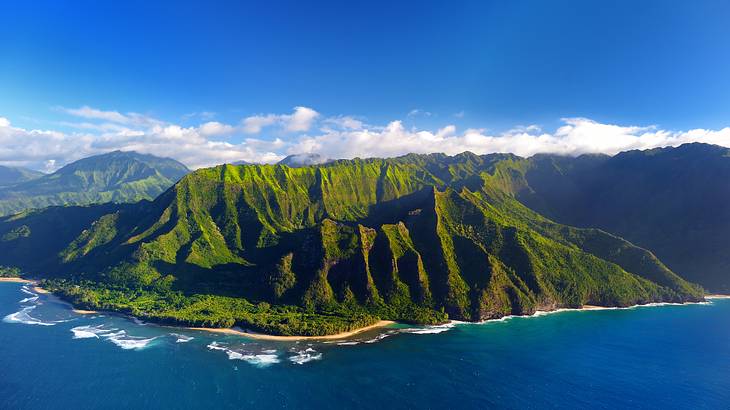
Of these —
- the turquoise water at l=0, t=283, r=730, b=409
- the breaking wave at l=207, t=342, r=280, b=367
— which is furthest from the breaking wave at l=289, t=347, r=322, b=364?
the breaking wave at l=207, t=342, r=280, b=367

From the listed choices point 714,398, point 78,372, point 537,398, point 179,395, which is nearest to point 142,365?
point 78,372

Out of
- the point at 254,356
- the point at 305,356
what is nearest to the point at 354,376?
the point at 305,356

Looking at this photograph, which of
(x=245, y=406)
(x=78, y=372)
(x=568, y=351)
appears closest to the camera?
(x=245, y=406)

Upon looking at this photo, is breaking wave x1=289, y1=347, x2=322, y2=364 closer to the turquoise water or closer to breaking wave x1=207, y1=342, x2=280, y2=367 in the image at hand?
the turquoise water

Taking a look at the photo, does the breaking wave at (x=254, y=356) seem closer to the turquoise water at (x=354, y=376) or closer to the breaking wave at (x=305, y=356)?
the turquoise water at (x=354, y=376)

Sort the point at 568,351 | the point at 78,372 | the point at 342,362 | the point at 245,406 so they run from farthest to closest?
the point at 568,351 → the point at 342,362 → the point at 78,372 → the point at 245,406

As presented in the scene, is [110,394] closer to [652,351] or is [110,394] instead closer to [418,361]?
[418,361]

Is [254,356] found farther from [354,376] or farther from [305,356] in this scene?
[354,376]

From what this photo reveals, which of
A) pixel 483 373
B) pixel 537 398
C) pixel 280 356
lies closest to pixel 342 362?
pixel 280 356

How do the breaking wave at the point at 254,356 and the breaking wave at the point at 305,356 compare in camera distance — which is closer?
the breaking wave at the point at 254,356

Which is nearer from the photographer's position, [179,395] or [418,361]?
[179,395]

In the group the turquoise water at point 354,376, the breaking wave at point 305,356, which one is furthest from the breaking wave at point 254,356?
the breaking wave at point 305,356
